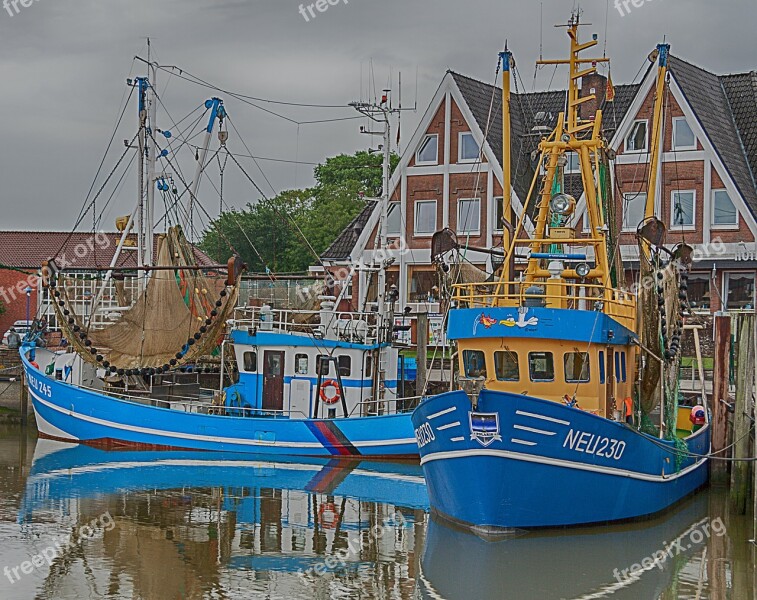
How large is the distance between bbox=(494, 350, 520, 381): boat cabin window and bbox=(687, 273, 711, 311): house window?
51.1 feet

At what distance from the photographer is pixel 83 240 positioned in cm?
5500

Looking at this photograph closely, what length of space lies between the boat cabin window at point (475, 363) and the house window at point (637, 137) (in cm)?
1673

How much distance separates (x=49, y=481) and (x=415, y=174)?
16909mm

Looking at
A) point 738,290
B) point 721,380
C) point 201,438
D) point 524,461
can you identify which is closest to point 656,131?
point 721,380

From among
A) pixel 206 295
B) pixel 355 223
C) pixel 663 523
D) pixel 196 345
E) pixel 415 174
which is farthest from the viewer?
pixel 355 223

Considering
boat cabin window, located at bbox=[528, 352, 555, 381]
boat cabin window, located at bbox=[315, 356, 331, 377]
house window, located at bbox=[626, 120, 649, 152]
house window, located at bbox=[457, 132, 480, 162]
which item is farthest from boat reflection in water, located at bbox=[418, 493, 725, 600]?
house window, located at bbox=[457, 132, 480, 162]

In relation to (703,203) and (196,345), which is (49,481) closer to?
(196,345)

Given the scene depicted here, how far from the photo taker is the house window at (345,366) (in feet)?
97.1

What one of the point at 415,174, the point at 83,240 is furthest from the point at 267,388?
the point at 83,240

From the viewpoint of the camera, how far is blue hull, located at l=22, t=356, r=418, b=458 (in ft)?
92.2

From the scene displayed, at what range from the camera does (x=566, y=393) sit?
20031mm

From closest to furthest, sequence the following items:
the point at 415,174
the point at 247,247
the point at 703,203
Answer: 1. the point at 703,203
2. the point at 415,174
3. the point at 247,247

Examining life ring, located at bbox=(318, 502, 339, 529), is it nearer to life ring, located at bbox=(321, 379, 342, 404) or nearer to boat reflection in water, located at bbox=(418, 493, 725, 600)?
boat reflection in water, located at bbox=(418, 493, 725, 600)

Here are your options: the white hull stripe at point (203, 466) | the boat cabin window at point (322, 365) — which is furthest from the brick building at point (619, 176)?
the white hull stripe at point (203, 466)
